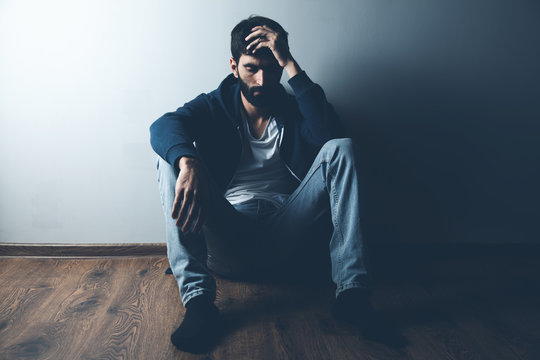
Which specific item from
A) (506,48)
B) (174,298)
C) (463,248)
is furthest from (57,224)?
(506,48)

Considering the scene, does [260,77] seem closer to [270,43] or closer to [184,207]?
[270,43]

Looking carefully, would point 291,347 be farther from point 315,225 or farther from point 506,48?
point 506,48

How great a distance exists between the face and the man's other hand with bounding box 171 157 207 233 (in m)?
0.48

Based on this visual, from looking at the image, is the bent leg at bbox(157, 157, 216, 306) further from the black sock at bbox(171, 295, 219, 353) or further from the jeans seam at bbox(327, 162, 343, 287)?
the jeans seam at bbox(327, 162, 343, 287)

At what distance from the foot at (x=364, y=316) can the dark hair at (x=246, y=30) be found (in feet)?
3.07

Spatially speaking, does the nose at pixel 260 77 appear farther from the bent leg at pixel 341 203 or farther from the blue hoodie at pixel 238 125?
the bent leg at pixel 341 203

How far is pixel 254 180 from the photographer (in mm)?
1566

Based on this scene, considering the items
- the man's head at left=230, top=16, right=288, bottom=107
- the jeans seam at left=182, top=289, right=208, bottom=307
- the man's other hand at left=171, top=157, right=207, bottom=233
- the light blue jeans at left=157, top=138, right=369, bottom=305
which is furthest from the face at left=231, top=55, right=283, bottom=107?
the jeans seam at left=182, top=289, right=208, bottom=307

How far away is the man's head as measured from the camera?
1.48 meters

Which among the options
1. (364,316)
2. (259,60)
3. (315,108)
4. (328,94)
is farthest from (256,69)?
(364,316)

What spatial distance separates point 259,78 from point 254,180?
401 millimetres

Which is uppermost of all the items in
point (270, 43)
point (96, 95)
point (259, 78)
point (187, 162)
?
point (270, 43)

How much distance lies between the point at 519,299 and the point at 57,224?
76.6 inches

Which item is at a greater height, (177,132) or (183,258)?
(177,132)
